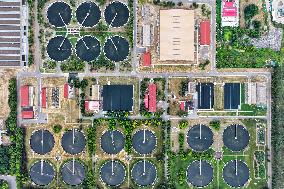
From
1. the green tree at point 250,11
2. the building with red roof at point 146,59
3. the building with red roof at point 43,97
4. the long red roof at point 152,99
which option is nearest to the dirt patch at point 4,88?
the building with red roof at point 43,97

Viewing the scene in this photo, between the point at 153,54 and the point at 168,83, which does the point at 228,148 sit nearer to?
the point at 168,83

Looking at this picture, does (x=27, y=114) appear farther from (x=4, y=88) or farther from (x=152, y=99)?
(x=152, y=99)

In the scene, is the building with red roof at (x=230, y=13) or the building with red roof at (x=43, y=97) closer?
the building with red roof at (x=43, y=97)

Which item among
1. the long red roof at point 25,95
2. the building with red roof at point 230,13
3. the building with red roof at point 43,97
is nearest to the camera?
the long red roof at point 25,95

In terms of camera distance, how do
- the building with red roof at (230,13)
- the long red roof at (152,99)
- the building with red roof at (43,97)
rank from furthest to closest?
the building with red roof at (230,13) < the building with red roof at (43,97) < the long red roof at (152,99)

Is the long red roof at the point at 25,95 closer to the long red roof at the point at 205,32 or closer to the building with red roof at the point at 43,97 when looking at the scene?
the building with red roof at the point at 43,97

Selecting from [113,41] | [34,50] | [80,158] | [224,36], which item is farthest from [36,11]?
[224,36]

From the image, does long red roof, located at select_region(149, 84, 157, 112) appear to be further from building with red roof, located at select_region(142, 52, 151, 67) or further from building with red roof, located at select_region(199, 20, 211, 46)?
building with red roof, located at select_region(199, 20, 211, 46)

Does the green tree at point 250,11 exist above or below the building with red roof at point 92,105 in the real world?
above
